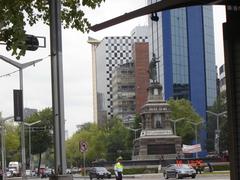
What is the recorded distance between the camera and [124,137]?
129 meters

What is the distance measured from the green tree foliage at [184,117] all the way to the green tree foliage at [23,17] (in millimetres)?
106149

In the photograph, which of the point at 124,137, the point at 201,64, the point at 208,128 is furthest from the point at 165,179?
the point at 201,64

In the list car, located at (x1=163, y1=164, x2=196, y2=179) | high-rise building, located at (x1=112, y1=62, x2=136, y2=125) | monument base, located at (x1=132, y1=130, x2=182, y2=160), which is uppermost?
high-rise building, located at (x1=112, y1=62, x2=136, y2=125)

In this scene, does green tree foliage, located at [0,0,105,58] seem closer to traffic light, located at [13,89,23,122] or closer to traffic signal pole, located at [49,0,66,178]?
traffic signal pole, located at [49,0,66,178]

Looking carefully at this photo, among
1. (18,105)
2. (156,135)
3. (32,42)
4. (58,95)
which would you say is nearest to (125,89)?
(156,135)

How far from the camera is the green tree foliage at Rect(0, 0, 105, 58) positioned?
9.91 metres

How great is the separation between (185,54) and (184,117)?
4455 cm

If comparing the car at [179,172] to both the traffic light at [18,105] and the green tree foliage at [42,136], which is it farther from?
the green tree foliage at [42,136]

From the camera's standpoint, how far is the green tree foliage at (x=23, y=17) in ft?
32.5

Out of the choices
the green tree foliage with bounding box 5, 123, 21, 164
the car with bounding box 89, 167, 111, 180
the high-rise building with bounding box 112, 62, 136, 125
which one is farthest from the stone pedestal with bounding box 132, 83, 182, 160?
the high-rise building with bounding box 112, 62, 136, 125

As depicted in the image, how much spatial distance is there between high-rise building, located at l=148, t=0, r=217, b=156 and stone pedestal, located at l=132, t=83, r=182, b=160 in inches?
3078

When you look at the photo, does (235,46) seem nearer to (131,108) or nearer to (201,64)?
(201,64)

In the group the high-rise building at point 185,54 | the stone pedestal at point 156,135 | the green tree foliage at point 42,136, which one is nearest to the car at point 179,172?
the stone pedestal at point 156,135

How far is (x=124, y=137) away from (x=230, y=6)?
397ft
